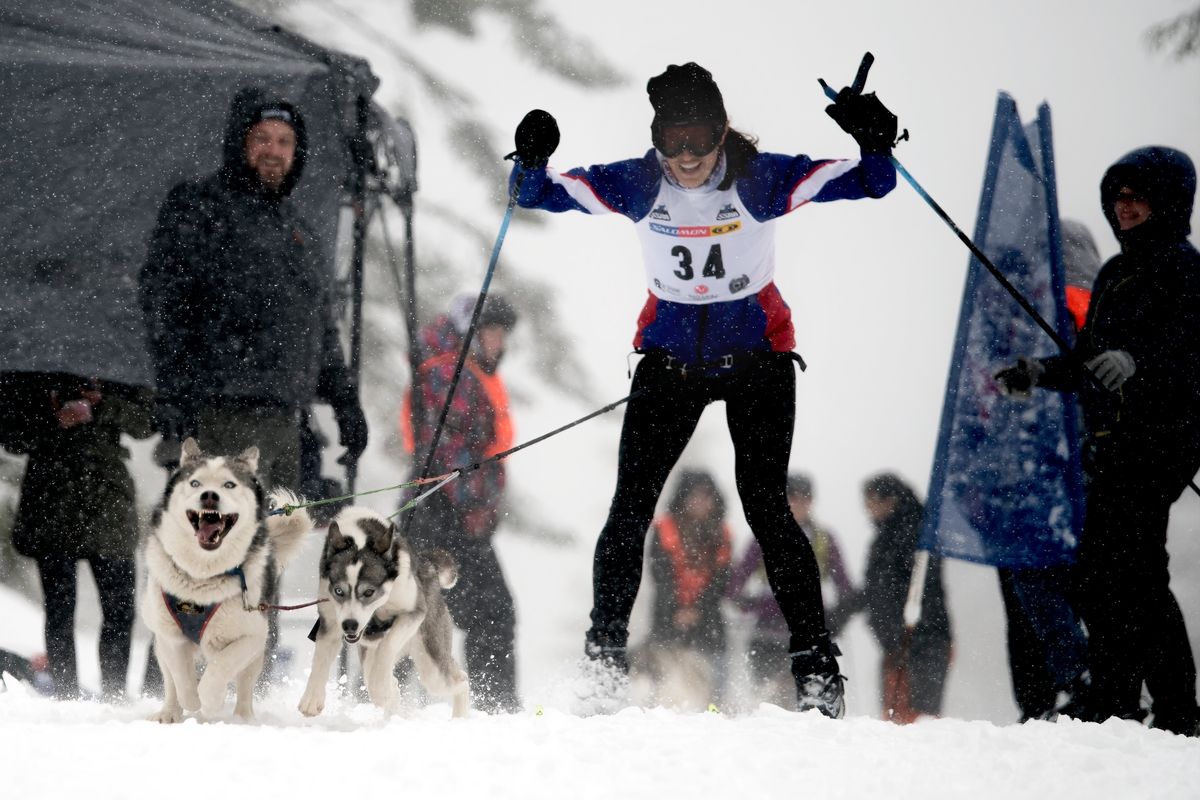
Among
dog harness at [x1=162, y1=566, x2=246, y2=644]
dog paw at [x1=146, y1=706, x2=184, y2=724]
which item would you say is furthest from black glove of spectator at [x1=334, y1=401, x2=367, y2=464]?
dog paw at [x1=146, y1=706, x2=184, y2=724]

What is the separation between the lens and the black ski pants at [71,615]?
12.9 feet

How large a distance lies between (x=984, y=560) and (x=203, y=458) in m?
2.55

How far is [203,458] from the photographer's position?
3.38 metres

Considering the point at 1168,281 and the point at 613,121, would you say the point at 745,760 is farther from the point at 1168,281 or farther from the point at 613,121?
the point at 613,121

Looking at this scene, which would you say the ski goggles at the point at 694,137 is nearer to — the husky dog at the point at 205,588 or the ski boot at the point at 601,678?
the ski boot at the point at 601,678

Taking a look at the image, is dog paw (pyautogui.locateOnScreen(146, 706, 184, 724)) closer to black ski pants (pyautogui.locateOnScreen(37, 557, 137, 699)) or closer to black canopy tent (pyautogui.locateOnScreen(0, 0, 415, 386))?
black ski pants (pyautogui.locateOnScreen(37, 557, 137, 699))

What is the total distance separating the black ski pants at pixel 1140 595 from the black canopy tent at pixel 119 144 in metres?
2.90

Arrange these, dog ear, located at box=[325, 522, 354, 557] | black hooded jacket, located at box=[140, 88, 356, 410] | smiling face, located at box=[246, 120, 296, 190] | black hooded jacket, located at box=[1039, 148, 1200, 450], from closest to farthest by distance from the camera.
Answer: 1. black hooded jacket, located at box=[1039, 148, 1200, 450]
2. dog ear, located at box=[325, 522, 354, 557]
3. black hooded jacket, located at box=[140, 88, 356, 410]
4. smiling face, located at box=[246, 120, 296, 190]

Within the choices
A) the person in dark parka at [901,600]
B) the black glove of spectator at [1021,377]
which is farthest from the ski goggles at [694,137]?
the person in dark parka at [901,600]

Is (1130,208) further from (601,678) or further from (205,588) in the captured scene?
(205,588)

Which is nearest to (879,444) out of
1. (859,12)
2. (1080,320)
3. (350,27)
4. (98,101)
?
(859,12)

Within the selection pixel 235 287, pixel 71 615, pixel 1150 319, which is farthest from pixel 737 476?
pixel 71 615

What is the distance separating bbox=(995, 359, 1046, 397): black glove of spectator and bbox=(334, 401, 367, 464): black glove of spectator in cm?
213

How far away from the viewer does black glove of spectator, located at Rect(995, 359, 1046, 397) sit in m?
3.68
